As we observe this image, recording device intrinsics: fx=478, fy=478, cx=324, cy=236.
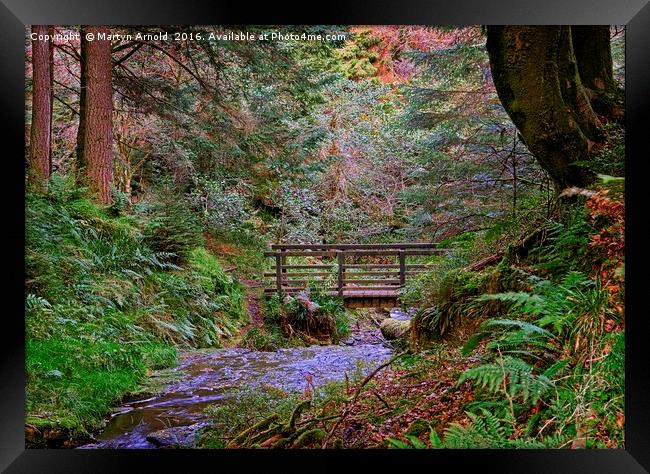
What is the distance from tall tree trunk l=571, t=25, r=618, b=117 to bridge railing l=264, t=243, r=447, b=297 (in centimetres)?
141

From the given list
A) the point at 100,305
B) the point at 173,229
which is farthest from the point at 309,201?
the point at 100,305

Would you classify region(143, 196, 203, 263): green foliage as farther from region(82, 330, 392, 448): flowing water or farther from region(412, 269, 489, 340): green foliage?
region(412, 269, 489, 340): green foliage

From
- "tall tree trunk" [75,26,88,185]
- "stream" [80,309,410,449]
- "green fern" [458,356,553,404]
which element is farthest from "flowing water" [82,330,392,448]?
"tall tree trunk" [75,26,88,185]

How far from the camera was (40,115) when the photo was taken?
8.95ft

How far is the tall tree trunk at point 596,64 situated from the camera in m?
2.73

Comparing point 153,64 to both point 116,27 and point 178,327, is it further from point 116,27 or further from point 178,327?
point 178,327

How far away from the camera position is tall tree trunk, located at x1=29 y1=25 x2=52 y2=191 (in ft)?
8.61

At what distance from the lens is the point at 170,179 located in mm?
2834

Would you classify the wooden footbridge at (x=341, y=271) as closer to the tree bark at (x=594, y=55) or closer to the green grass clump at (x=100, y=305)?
the green grass clump at (x=100, y=305)

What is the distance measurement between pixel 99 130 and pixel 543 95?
2.65 metres

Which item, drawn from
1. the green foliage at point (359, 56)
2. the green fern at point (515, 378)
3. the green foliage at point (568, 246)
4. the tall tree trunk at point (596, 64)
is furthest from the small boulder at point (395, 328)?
the tall tree trunk at point (596, 64)

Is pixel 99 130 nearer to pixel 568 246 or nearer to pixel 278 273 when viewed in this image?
pixel 278 273
